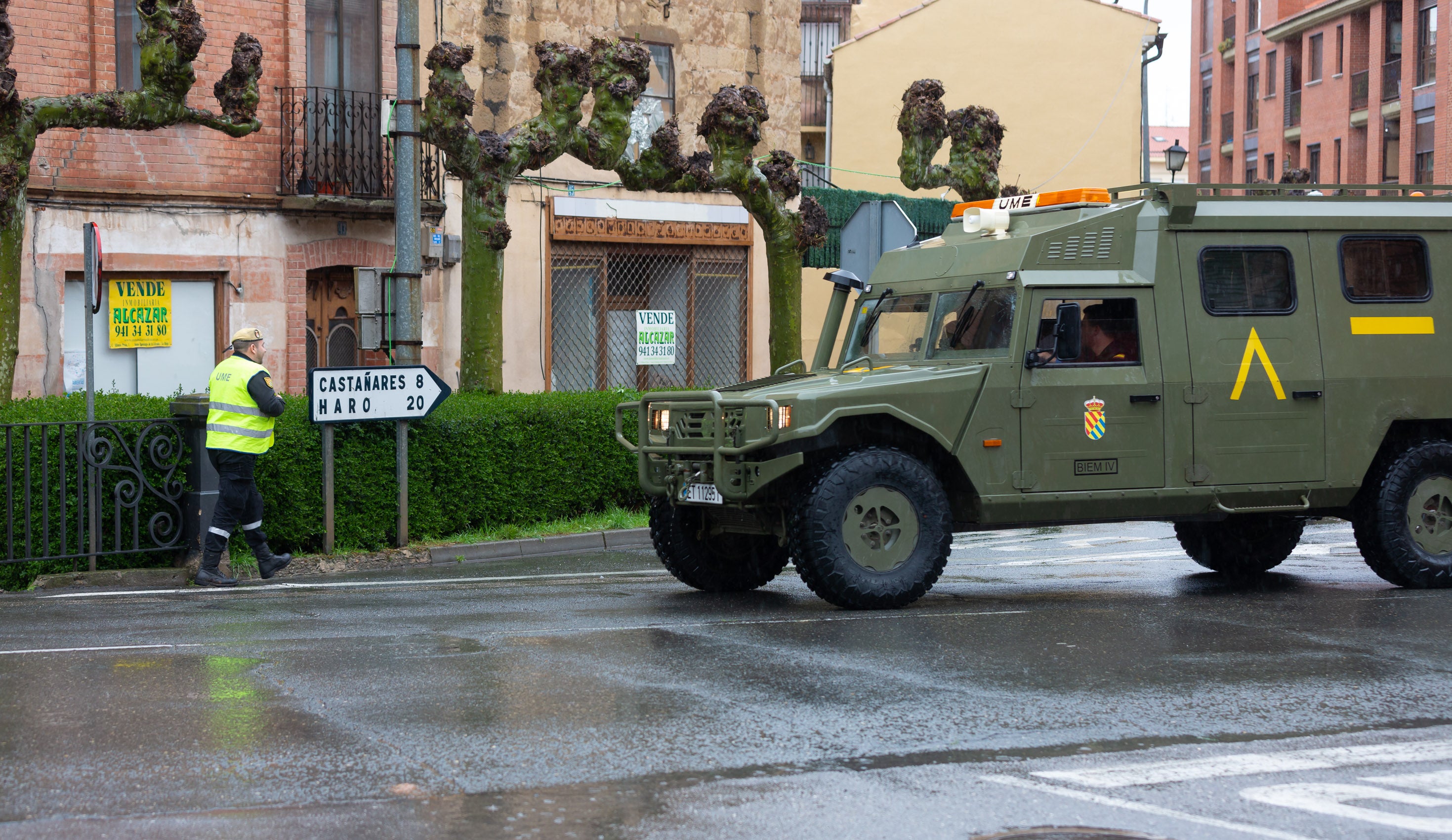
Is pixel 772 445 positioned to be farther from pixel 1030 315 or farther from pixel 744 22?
pixel 744 22

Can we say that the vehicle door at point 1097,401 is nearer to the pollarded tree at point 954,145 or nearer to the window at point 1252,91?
the pollarded tree at point 954,145

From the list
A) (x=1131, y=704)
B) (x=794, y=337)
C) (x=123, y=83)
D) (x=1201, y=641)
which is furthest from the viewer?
(x=123, y=83)

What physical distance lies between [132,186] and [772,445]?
38.8 feet

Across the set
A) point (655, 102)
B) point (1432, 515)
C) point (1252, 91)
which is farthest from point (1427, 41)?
point (1432, 515)

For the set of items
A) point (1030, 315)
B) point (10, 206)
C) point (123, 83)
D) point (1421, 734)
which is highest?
point (123, 83)

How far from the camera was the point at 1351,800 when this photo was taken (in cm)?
508

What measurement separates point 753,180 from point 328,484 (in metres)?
6.16

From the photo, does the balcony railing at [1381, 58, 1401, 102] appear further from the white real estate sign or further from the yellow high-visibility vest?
the yellow high-visibility vest

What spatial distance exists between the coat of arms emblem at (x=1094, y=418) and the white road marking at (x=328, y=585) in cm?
351

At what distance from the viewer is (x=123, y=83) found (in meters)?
18.1

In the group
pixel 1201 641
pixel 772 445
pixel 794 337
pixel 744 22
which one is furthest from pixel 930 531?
pixel 744 22

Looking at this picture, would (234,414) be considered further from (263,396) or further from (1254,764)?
(1254,764)

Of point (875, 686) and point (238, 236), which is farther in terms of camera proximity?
point (238, 236)

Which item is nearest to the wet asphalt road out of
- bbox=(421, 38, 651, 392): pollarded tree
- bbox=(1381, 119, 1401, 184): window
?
bbox=(421, 38, 651, 392): pollarded tree
